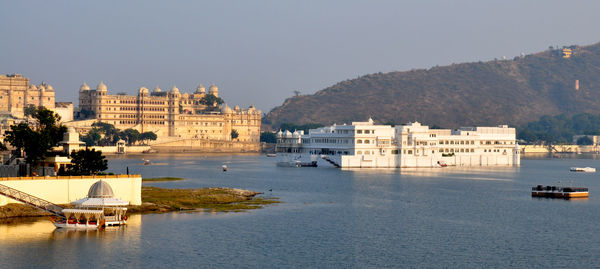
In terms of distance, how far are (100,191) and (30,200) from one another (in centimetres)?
619

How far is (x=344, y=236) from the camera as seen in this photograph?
59938 mm

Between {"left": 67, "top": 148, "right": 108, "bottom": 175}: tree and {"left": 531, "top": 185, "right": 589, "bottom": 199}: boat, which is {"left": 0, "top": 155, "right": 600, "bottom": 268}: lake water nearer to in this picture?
{"left": 531, "top": 185, "right": 589, "bottom": 199}: boat

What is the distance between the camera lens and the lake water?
163 ft

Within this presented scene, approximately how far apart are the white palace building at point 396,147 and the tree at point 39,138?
72.7m

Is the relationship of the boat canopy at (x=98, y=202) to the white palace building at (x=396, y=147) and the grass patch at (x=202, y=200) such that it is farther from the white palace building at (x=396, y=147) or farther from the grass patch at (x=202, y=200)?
the white palace building at (x=396, y=147)

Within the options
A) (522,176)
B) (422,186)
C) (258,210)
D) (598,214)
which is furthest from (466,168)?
(258,210)

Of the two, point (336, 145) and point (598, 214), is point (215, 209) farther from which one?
point (336, 145)

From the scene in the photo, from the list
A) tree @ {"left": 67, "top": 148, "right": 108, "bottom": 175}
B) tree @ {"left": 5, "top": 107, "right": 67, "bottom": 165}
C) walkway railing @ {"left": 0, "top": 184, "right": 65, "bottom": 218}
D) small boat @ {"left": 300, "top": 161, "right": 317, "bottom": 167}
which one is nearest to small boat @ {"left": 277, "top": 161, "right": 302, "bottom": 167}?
small boat @ {"left": 300, "top": 161, "right": 317, "bottom": 167}

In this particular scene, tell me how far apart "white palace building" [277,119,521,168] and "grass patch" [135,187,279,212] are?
193 ft

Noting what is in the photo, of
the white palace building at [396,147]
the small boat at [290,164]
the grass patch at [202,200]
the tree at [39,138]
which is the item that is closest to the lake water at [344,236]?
the grass patch at [202,200]

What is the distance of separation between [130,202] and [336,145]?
276 feet

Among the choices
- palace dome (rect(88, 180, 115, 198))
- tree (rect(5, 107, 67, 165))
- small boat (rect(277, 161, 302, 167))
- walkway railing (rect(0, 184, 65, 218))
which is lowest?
walkway railing (rect(0, 184, 65, 218))

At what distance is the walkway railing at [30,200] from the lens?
2403 inches

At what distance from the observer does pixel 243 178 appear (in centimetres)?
12094
